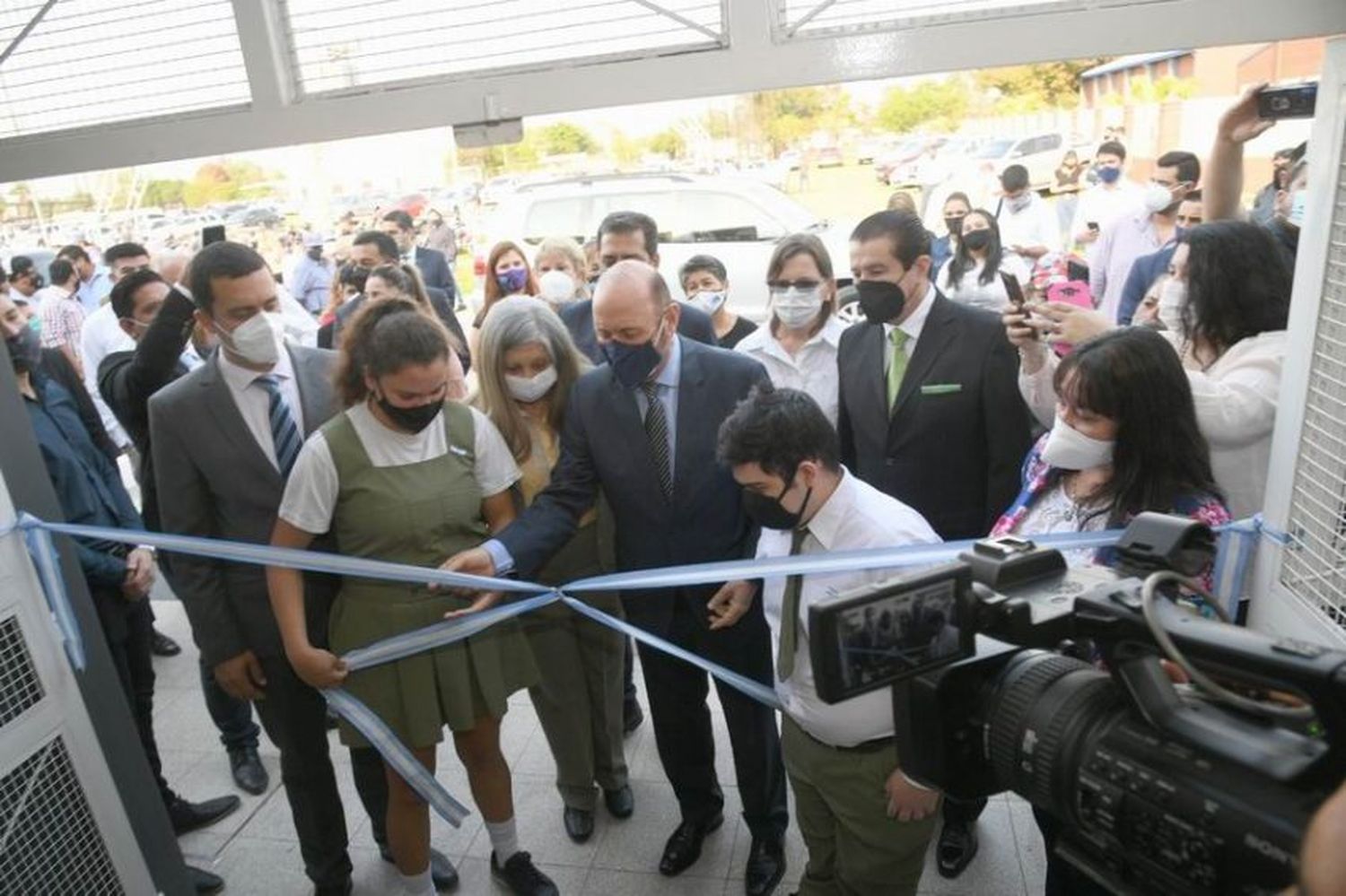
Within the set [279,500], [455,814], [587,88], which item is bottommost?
[455,814]

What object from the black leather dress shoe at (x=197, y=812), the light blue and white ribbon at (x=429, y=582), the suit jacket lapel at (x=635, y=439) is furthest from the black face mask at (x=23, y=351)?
the suit jacket lapel at (x=635, y=439)

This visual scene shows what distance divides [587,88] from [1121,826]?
1.79 m

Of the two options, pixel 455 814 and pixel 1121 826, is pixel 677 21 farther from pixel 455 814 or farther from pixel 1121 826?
pixel 455 814

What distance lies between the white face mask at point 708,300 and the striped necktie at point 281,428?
5.76 ft

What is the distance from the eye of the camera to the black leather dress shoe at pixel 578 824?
2729 mm

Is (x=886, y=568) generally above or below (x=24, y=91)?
below

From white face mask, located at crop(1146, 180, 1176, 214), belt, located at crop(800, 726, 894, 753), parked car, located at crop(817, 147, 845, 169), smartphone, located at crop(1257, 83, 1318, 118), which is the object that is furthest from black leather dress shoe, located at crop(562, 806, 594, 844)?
parked car, located at crop(817, 147, 845, 169)

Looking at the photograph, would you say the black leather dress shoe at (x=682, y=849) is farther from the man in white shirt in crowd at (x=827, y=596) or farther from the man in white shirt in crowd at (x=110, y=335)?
the man in white shirt in crowd at (x=110, y=335)

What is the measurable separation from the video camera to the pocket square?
45.8 inches

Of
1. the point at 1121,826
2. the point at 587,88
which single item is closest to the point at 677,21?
the point at 587,88

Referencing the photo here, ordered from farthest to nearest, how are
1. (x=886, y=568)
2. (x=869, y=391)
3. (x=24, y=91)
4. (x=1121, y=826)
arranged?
1. (x=869, y=391)
2. (x=24, y=91)
3. (x=886, y=568)
4. (x=1121, y=826)

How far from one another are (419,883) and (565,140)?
1266 cm

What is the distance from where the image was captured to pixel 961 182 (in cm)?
849

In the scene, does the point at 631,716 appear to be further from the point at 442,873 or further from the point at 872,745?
the point at 872,745
